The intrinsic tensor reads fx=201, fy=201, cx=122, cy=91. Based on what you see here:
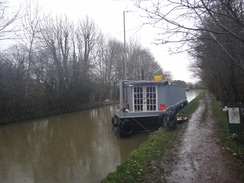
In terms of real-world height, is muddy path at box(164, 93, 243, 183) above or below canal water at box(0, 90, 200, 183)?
above

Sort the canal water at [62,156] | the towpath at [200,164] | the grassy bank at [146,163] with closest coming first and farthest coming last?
the towpath at [200,164], the grassy bank at [146,163], the canal water at [62,156]

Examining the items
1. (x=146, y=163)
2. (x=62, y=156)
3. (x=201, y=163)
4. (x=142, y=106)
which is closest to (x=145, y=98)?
(x=142, y=106)

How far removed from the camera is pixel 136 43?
38938mm

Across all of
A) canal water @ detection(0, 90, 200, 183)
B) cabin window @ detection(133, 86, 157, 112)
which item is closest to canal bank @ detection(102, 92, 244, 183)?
canal water @ detection(0, 90, 200, 183)

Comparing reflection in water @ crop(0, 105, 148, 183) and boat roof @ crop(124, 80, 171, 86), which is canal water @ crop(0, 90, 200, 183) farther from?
boat roof @ crop(124, 80, 171, 86)

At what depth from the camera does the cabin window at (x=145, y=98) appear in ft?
36.1

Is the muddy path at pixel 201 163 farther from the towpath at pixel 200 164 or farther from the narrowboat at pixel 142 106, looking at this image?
the narrowboat at pixel 142 106

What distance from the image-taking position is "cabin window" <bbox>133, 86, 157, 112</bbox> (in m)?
11.0

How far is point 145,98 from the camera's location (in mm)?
11109

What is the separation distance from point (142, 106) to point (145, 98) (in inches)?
19.7

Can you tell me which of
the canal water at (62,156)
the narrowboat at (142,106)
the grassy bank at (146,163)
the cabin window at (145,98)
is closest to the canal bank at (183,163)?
the grassy bank at (146,163)

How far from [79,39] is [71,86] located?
8426 millimetres

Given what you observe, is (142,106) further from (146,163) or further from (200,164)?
(200,164)

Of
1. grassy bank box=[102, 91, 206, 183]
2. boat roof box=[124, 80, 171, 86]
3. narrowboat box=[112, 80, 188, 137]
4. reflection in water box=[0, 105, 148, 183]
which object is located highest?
boat roof box=[124, 80, 171, 86]
